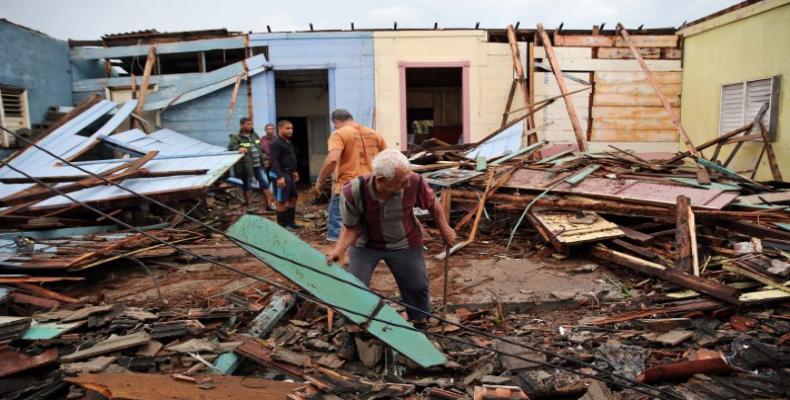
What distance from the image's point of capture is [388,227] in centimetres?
389

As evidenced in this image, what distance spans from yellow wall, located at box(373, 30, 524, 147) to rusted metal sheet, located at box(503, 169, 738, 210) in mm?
5236

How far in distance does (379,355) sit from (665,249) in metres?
4.12

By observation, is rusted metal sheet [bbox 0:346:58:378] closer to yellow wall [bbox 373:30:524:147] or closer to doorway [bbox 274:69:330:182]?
yellow wall [bbox 373:30:524:147]

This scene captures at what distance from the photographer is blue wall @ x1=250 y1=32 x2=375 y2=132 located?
12273 millimetres

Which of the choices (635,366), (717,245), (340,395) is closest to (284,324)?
(340,395)

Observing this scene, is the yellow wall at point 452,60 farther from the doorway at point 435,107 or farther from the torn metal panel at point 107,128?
the torn metal panel at point 107,128

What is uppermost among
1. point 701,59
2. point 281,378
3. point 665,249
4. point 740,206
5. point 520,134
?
point 701,59

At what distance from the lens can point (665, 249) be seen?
19.9ft

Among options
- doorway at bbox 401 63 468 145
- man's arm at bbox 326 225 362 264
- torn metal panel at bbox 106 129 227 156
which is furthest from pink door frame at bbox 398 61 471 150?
man's arm at bbox 326 225 362 264

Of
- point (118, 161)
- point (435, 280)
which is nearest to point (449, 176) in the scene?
point (435, 280)

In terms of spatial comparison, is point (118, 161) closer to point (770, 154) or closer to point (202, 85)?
point (202, 85)

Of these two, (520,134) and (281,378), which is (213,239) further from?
(520,134)

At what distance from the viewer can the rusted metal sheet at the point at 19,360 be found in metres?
3.53

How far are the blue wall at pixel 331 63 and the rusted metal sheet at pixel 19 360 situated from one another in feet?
30.5
